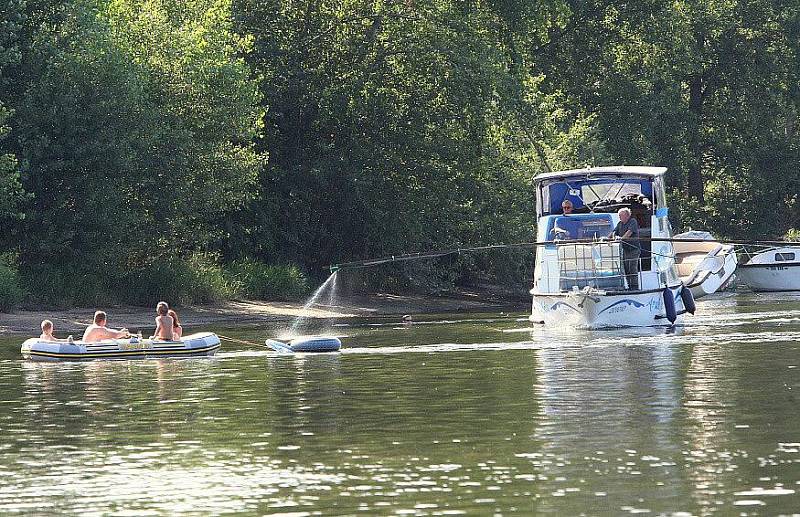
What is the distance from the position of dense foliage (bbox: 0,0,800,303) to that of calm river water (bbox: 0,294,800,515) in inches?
555

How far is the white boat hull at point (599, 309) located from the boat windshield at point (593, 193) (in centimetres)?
373

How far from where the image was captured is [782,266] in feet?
236

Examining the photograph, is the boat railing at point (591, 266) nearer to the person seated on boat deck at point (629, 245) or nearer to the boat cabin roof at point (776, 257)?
the person seated on boat deck at point (629, 245)

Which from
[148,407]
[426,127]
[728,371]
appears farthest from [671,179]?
[148,407]

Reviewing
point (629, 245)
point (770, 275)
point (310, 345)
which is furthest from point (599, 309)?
point (770, 275)

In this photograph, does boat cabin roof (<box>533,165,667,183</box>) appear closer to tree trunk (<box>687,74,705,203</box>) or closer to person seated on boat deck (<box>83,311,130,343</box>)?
person seated on boat deck (<box>83,311,130,343</box>)

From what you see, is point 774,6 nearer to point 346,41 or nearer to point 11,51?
point 346,41

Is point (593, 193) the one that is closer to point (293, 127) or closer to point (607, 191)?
point (607, 191)

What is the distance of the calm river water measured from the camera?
14734 mm

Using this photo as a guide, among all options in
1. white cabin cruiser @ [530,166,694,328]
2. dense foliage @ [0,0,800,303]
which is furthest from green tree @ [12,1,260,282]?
white cabin cruiser @ [530,166,694,328]

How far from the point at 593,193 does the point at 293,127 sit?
17492 mm

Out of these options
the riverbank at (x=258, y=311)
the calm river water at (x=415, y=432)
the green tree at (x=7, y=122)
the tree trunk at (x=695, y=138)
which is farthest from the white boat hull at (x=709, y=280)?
the tree trunk at (x=695, y=138)

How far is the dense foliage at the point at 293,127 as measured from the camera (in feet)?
151

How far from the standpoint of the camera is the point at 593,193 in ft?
144
